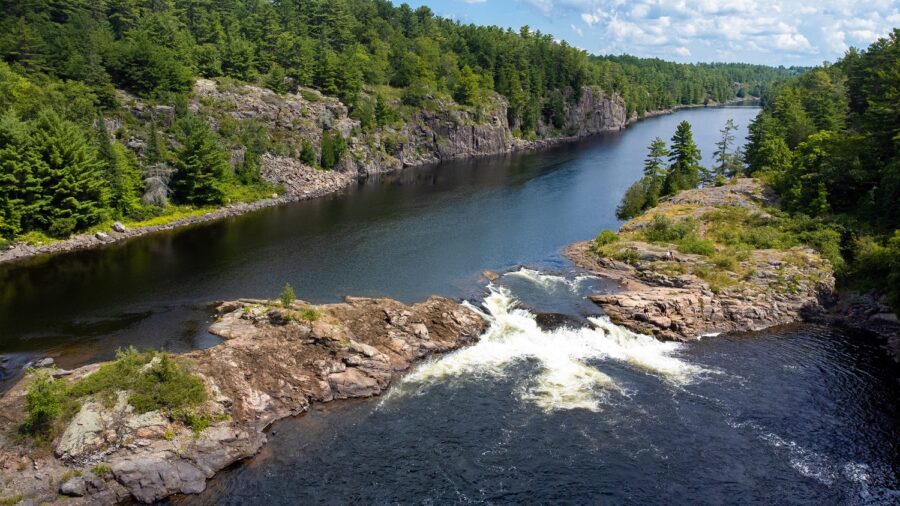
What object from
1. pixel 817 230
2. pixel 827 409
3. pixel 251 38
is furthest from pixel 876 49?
pixel 251 38

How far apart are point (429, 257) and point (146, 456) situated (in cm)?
4165

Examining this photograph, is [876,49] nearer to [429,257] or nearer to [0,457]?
[429,257]

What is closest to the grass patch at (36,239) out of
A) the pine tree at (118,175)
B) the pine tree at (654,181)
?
the pine tree at (118,175)

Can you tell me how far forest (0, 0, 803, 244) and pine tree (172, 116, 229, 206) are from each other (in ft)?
0.71

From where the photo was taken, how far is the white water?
42.6 m

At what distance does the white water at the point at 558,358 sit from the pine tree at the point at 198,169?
2182 inches

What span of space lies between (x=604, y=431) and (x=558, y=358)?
10.5 meters

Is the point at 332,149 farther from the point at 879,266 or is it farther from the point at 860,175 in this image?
the point at 879,266

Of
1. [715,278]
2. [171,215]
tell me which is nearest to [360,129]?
[171,215]

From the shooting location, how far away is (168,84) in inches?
3915

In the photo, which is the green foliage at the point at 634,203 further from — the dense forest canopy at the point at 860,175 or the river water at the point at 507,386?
the dense forest canopy at the point at 860,175

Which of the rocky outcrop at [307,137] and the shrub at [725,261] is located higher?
the rocky outcrop at [307,137]

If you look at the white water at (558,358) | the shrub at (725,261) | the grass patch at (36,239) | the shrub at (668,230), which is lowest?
the white water at (558,358)

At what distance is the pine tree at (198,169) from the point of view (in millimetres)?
88438
